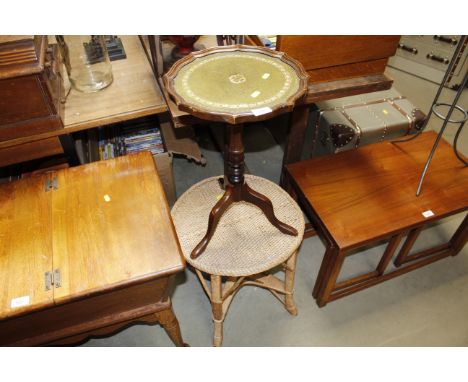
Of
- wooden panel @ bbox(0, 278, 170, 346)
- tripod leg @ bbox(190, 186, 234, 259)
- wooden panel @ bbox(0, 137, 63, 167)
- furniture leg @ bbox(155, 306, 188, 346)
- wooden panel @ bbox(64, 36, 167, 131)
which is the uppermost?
wooden panel @ bbox(64, 36, 167, 131)

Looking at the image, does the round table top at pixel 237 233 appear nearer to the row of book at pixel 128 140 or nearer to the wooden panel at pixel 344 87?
the wooden panel at pixel 344 87

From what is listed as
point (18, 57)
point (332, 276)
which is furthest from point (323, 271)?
point (18, 57)

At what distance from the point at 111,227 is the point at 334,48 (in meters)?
1.17

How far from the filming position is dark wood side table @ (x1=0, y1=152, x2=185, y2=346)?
1120mm

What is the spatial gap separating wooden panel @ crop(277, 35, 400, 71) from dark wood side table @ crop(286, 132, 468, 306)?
19.5 inches

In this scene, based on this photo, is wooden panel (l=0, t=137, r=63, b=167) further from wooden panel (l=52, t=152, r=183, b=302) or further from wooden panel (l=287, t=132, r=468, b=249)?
wooden panel (l=287, t=132, r=468, b=249)

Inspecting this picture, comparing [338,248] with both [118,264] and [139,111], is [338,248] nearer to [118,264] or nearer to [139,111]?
[118,264]

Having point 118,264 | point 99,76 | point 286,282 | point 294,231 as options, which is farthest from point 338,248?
point 99,76

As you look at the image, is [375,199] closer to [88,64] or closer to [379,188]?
[379,188]

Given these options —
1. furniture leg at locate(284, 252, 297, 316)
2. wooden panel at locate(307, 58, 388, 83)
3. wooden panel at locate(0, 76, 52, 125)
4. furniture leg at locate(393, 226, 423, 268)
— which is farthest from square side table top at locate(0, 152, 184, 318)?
furniture leg at locate(393, 226, 423, 268)

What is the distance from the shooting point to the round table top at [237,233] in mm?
1386

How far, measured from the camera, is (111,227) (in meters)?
1.27

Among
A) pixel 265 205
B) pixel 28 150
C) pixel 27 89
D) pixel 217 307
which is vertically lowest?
pixel 217 307

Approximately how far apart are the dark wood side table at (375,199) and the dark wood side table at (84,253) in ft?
2.42
